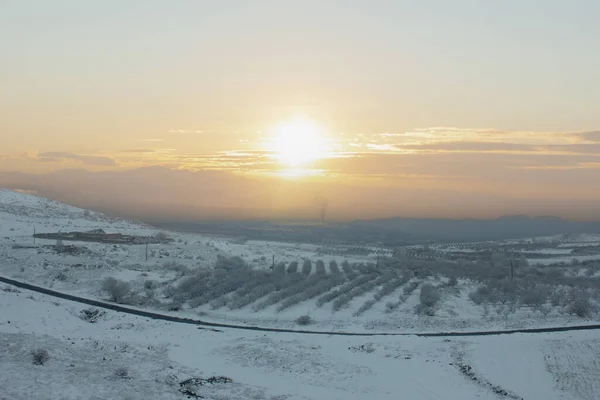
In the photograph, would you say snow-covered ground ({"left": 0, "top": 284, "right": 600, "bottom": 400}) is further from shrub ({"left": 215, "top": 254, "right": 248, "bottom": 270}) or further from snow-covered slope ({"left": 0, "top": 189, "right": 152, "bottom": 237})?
snow-covered slope ({"left": 0, "top": 189, "right": 152, "bottom": 237})

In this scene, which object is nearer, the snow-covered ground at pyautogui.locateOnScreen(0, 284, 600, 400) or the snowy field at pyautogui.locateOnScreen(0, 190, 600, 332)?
the snow-covered ground at pyautogui.locateOnScreen(0, 284, 600, 400)

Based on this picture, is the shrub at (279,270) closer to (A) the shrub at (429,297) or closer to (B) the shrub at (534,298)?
(A) the shrub at (429,297)

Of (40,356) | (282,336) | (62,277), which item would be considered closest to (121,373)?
(40,356)

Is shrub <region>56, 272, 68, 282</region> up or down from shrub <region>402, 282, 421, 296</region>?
up

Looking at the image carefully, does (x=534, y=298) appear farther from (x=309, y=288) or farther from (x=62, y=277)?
(x=62, y=277)

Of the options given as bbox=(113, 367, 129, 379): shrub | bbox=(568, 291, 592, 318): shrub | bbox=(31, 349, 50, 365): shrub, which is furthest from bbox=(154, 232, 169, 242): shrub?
bbox=(113, 367, 129, 379): shrub

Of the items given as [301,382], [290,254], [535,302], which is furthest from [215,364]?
[290,254]

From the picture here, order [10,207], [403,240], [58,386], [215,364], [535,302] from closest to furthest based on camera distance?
[58,386], [215,364], [535,302], [10,207], [403,240]

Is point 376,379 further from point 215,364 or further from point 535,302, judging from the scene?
point 535,302
